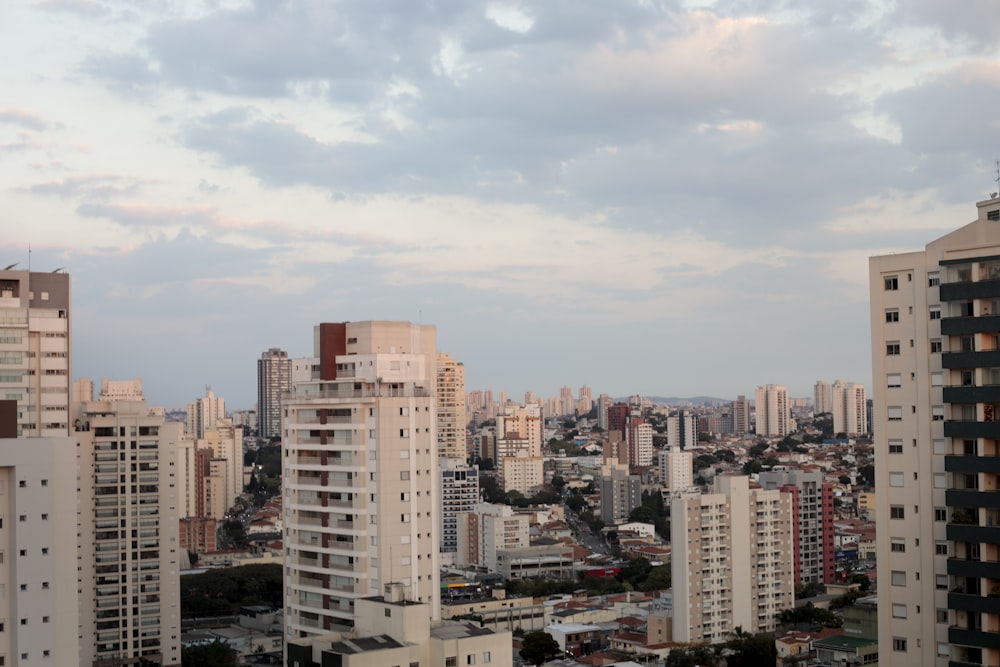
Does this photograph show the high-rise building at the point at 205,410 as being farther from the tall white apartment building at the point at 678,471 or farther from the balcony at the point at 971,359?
the balcony at the point at 971,359

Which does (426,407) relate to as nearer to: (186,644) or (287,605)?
(287,605)

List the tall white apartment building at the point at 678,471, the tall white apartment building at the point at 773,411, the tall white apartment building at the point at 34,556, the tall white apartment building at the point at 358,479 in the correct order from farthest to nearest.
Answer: the tall white apartment building at the point at 773,411
the tall white apartment building at the point at 678,471
the tall white apartment building at the point at 358,479
the tall white apartment building at the point at 34,556

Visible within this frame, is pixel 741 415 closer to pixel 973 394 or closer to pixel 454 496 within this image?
pixel 454 496

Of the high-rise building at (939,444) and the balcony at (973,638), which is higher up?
the high-rise building at (939,444)

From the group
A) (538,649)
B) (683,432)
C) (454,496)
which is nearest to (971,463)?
(538,649)

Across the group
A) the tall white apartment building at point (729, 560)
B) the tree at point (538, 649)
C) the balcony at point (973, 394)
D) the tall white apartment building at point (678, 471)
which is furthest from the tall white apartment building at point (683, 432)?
the balcony at point (973, 394)

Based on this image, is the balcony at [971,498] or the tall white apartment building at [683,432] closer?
the balcony at [971,498]
